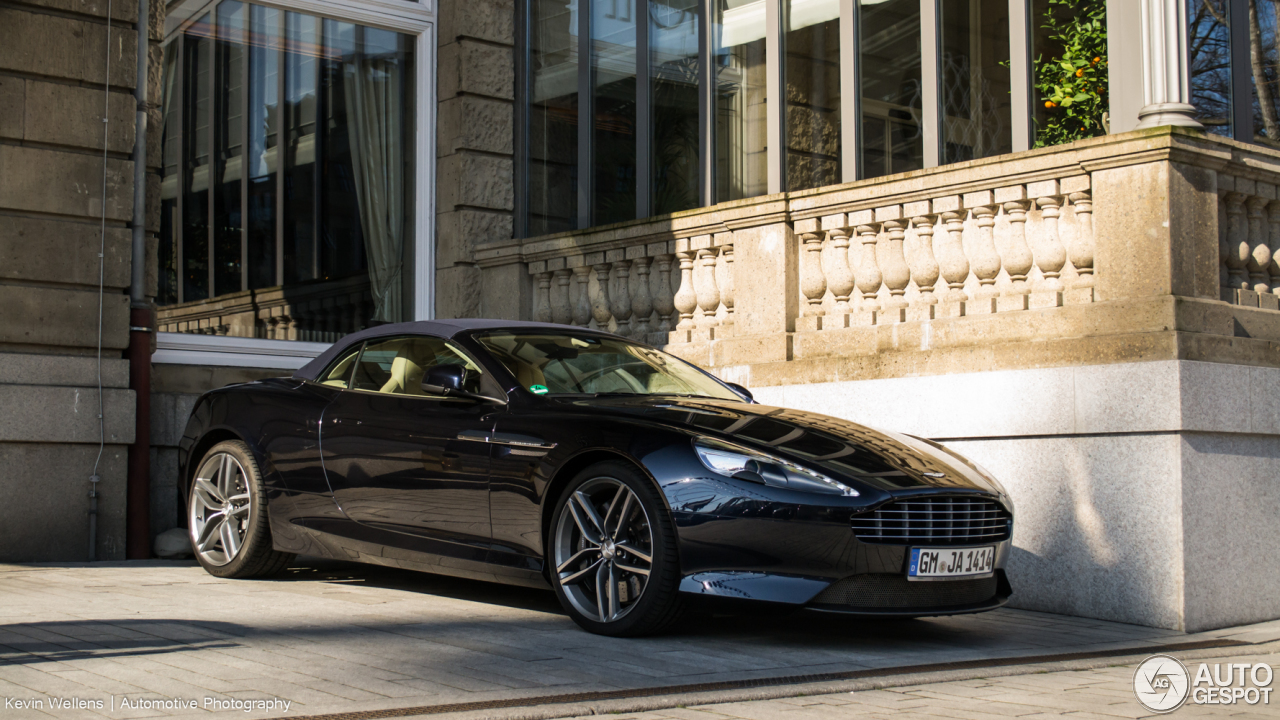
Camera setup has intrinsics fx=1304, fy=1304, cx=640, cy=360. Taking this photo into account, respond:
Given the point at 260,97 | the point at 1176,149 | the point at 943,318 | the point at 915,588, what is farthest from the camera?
the point at 260,97

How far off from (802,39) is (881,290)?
231cm

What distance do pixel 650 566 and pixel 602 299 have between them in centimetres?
545

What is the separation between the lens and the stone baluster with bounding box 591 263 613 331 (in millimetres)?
10477

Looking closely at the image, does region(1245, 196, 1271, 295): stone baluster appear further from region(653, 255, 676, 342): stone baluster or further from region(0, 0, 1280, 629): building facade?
region(653, 255, 676, 342): stone baluster

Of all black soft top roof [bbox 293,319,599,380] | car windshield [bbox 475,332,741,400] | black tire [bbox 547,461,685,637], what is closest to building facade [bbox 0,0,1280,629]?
car windshield [bbox 475,332,741,400]

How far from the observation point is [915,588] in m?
5.29

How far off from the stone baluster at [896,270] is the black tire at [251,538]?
4.06m

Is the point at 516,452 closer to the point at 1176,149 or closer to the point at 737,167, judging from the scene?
the point at 1176,149

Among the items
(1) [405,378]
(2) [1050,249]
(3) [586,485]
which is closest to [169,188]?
(1) [405,378]

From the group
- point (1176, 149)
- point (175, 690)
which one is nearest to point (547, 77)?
point (1176, 149)

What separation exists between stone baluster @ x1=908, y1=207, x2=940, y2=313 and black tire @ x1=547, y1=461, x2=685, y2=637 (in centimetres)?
353

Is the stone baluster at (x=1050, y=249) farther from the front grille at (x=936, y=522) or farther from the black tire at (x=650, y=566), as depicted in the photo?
the black tire at (x=650, y=566)

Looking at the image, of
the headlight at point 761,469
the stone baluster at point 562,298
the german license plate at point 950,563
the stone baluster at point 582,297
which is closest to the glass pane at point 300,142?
the stone baluster at point 562,298
